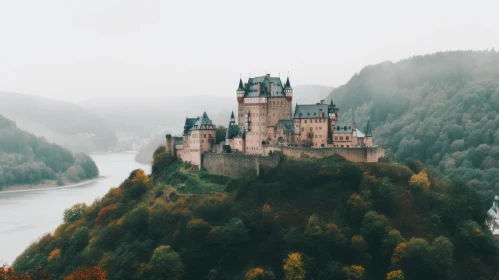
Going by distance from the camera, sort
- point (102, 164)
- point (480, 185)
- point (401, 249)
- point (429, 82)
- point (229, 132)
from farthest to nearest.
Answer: point (102, 164) → point (429, 82) → point (480, 185) → point (229, 132) → point (401, 249)

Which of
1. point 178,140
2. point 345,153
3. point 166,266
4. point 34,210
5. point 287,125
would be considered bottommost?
point 34,210

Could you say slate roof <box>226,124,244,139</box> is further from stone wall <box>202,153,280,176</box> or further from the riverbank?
the riverbank

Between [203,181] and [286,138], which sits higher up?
[286,138]

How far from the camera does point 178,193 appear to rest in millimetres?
46031

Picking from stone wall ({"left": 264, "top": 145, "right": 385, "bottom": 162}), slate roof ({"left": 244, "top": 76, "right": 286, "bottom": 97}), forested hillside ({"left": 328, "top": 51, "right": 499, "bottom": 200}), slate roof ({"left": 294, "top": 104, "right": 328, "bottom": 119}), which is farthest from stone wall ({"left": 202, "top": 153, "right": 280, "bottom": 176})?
forested hillside ({"left": 328, "top": 51, "right": 499, "bottom": 200})

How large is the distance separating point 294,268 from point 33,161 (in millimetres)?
98539

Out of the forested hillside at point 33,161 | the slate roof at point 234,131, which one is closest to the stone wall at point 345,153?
the slate roof at point 234,131

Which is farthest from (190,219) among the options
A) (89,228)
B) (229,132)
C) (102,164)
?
(102,164)

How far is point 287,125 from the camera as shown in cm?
4747

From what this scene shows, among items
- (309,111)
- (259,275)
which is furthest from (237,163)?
(259,275)

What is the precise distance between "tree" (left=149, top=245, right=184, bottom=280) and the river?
799 inches

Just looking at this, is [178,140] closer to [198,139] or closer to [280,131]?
[198,139]

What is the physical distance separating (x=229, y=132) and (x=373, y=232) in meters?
17.7

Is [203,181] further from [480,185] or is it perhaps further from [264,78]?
[480,185]
